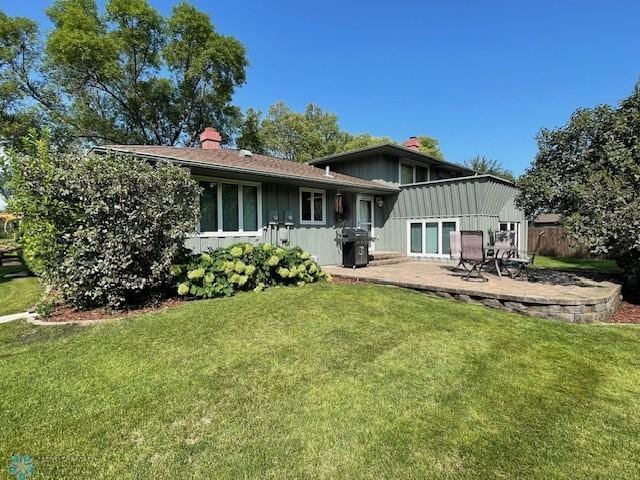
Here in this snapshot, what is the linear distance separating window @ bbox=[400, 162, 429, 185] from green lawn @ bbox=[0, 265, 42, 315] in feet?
41.1

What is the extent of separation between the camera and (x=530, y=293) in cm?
609

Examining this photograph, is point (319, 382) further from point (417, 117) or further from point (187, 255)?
point (417, 117)

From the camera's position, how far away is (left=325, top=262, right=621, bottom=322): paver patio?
18.2 ft

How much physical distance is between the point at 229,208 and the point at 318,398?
678cm

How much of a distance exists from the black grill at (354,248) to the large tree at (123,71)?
59.6 ft

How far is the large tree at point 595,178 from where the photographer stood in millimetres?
6090

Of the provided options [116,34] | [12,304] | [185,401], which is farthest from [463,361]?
[116,34]

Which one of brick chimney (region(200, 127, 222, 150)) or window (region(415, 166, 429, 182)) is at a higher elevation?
brick chimney (region(200, 127, 222, 150))

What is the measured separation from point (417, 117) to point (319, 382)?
2996cm

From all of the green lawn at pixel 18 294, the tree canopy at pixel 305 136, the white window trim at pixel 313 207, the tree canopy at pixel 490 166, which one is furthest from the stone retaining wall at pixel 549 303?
the tree canopy at pixel 490 166

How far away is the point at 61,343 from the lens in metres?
4.25

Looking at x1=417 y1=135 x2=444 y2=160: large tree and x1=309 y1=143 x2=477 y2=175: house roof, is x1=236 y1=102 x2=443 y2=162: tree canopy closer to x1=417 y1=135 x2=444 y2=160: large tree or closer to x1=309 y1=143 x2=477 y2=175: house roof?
x1=417 y1=135 x2=444 y2=160: large tree

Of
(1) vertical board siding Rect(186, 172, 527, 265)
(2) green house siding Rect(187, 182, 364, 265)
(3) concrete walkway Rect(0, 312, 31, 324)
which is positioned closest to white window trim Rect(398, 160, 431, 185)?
(1) vertical board siding Rect(186, 172, 527, 265)

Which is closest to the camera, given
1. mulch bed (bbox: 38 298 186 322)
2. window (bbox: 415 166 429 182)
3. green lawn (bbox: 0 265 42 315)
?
mulch bed (bbox: 38 298 186 322)
